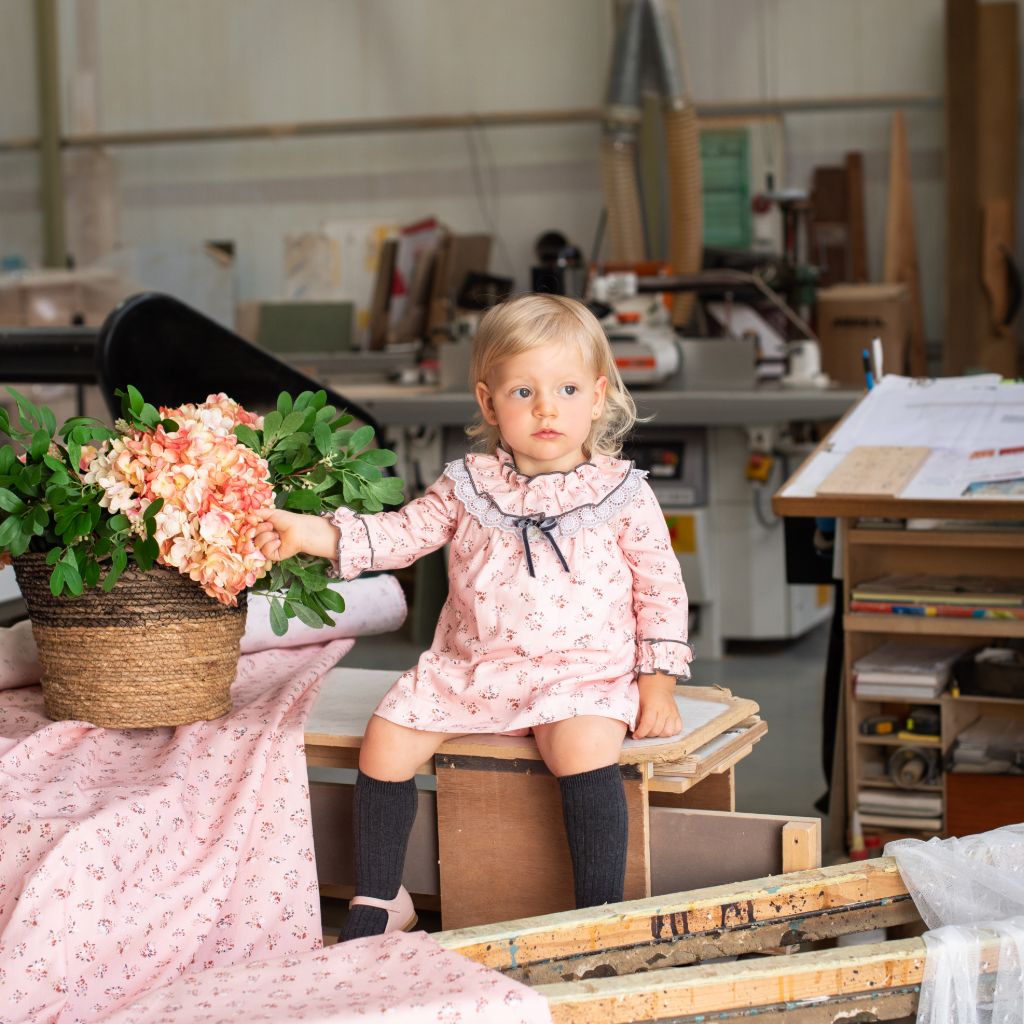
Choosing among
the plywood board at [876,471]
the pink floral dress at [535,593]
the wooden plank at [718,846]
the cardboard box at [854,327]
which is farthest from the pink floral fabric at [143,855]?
the cardboard box at [854,327]

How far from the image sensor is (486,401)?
6.73ft

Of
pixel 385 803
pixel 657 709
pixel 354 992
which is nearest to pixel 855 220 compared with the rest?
pixel 657 709

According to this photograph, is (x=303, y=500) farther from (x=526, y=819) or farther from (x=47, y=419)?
(x=526, y=819)

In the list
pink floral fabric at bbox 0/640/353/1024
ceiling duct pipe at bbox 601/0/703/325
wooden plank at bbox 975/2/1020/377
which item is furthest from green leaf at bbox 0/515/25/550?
wooden plank at bbox 975/2/1020/377

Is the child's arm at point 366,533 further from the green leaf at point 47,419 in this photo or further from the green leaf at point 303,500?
the green leaf at point 47,419

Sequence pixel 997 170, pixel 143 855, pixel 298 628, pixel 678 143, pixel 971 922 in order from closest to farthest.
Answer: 1. pixel 971 922
2. pixel 143 855
3. pixel 298 628
4. pixel 678 143
5. pixel 997 170

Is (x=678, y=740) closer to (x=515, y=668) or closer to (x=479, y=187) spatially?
(x=515, y=668)

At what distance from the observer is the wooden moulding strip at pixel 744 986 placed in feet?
5.02

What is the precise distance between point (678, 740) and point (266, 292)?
Result: 7524 millimetres

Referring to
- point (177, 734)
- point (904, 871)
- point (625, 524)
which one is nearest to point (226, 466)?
point (177, 734)

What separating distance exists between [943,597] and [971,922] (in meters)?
1.42

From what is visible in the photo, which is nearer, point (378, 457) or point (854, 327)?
point (378, 457)

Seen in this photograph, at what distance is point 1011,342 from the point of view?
754 cm

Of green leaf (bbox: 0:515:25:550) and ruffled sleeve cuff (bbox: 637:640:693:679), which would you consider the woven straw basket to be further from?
ruffled sleeve cuff (bbox: 637:640:693:679)
